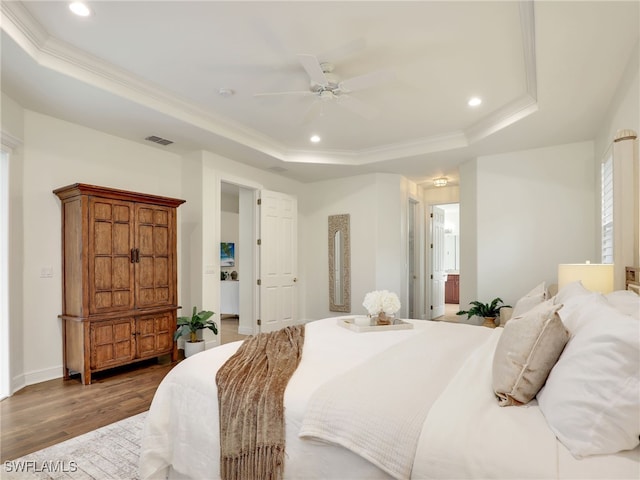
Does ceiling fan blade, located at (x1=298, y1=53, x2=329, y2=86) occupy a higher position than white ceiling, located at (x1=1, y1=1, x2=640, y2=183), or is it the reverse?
white ceiling, located at (x1=1, y1=1, x2=640, y2=183)

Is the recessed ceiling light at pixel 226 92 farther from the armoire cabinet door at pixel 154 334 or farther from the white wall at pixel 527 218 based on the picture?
the white wall at pixel 527 218

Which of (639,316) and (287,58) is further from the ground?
(287,58)

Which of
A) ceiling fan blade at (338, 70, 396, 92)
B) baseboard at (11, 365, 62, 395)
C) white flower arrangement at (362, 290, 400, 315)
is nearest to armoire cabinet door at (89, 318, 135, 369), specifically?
baseboard at (11, 365, 62, 395)

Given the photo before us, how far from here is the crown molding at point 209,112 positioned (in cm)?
245

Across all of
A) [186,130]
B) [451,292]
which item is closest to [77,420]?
[186,130]

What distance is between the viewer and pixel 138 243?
3.96m

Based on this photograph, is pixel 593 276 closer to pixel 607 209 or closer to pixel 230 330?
pixel 607 209

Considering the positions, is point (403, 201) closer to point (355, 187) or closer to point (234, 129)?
point (355, 187)

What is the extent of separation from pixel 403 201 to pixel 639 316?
16.5 feet

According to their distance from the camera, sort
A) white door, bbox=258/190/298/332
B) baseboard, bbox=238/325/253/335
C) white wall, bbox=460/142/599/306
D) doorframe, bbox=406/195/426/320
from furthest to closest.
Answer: doorframe, bbox=406/195/426/320
baseboard, bbox=238/325/253/335
white door, bbox=258/190/298/332
white wall, bbox=460/142/599/306

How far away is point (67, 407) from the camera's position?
2.98 meters

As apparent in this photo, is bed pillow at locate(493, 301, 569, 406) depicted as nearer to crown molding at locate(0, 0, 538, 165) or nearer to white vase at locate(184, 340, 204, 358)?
crown molding at locate(0, 0, 538, 165)

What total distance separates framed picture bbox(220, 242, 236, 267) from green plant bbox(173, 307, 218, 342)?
3.57 metres

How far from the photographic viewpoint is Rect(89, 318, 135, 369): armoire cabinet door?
3.56 meters
